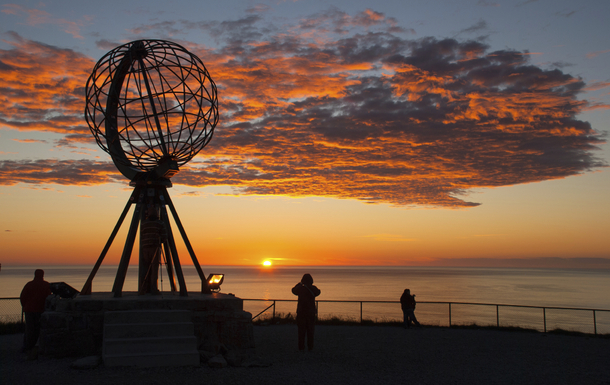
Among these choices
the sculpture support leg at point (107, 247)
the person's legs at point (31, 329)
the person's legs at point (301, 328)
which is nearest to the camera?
the person's legs at point (31, 329)

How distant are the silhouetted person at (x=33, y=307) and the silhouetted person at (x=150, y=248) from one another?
3156mm

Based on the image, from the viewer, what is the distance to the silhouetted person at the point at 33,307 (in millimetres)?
11648

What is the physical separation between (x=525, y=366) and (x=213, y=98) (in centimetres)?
1160

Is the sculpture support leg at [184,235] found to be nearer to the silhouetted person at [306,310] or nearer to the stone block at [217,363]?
the silhouetted person at [306,310]

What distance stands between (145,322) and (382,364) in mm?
5712

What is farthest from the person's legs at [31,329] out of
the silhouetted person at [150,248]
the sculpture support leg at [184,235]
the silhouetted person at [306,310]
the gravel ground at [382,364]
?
the silhouetted person at [306,310]

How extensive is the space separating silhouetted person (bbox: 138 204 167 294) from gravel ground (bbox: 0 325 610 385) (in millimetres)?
3654

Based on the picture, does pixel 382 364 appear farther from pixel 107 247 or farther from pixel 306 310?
pixel 107 247

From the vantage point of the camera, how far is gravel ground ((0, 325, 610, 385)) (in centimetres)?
948

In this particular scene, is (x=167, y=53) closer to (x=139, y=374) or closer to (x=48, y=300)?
(x=48, y=300)

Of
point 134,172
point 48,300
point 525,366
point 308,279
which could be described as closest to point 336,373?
point 308,279

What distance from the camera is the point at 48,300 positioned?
40.7 feet

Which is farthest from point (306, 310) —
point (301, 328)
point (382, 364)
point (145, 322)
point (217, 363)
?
point (145, 322)

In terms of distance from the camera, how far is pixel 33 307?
11.7 m
